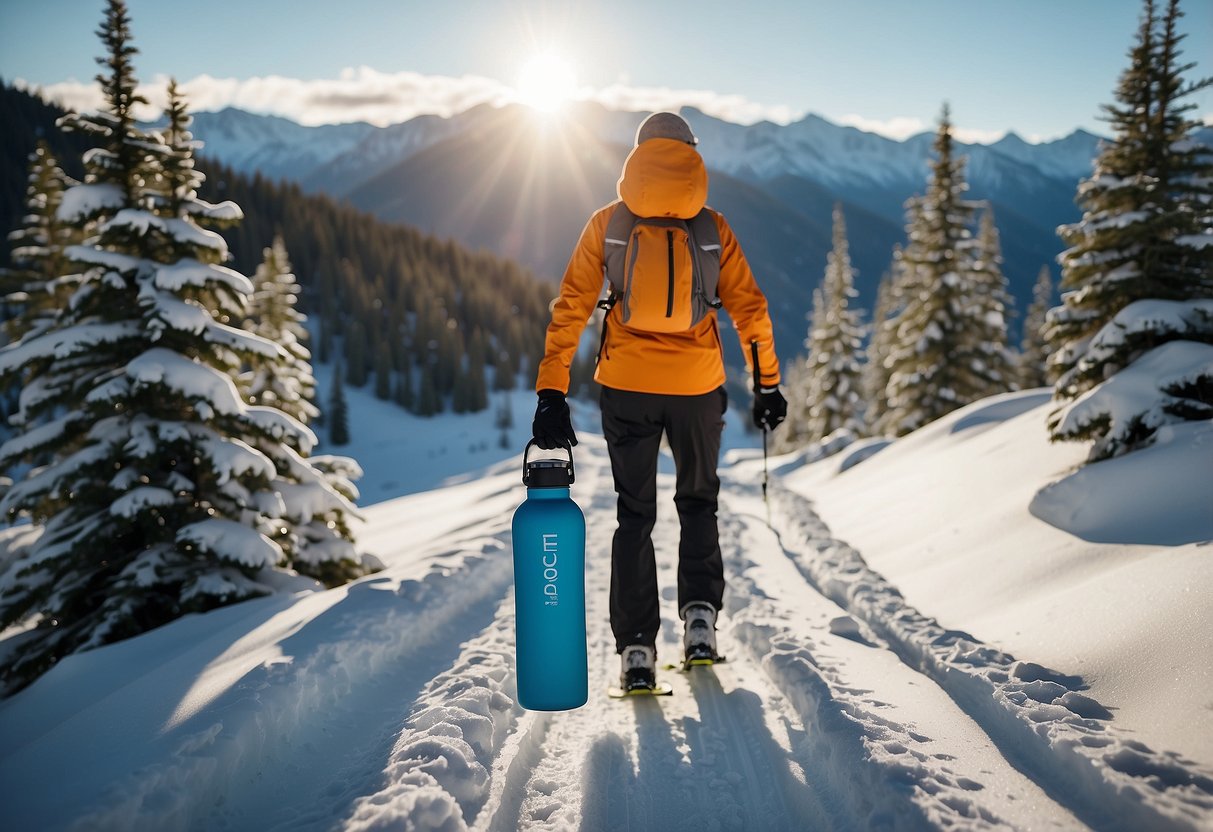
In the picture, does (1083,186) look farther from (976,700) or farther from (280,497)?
(280,497)

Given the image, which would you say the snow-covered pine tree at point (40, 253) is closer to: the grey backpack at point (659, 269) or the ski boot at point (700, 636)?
the grey backpack at point (659, 269)

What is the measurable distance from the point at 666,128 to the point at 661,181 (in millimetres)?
359

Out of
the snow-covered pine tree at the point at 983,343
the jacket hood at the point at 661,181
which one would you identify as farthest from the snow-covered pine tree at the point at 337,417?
the jacket hood at the point at 661,181

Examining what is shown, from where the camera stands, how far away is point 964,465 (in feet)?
28.0

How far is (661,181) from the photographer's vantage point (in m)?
3.31

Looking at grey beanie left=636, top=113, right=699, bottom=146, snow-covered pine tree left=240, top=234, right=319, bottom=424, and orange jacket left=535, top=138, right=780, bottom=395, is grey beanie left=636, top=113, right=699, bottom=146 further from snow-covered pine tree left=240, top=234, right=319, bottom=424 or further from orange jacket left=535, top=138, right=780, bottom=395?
snow-covered pine tree left=240, top=234, right=319, bottom=424

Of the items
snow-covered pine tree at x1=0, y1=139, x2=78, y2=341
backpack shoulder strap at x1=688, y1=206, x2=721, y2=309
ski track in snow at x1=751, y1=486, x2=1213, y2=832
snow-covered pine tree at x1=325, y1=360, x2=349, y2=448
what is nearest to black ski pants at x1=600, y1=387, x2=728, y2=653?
backpack shoulder strap at x1=688, y1=206, x2=721, y2=309

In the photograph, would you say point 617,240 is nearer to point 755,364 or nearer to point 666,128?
point 666,128

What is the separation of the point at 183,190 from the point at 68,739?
6.27 metres

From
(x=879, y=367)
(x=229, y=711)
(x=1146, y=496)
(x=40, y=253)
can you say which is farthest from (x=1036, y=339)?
(x=40, y=253)

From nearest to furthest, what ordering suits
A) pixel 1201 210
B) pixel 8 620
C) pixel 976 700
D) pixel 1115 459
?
pixel 976 700 → pixel 1115 459 → pixel 8 620 → pixel 1201 210

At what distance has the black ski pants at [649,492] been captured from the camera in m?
3.50

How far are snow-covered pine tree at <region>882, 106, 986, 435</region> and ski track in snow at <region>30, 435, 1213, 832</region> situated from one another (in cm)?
A: 1679

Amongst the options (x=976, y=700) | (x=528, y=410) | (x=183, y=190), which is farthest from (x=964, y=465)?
(x=528, y=410)
